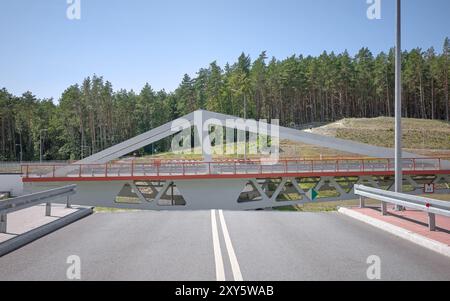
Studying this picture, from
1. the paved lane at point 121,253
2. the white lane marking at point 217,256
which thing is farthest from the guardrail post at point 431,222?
the paved lane at point 121,253

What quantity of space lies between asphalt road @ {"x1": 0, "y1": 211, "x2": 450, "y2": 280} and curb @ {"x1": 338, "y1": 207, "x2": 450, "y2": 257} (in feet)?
0.58

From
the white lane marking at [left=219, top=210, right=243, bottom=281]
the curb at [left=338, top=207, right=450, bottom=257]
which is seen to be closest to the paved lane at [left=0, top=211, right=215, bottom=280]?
the white lane marking at [left=219, top=210, right=243, bottom=281]

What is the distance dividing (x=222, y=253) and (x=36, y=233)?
4.38 meters

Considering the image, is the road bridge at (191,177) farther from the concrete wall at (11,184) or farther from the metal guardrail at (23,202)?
the metal guardrail at (23,202)

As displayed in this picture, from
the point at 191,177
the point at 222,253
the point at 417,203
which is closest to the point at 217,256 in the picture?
the point at 222,253

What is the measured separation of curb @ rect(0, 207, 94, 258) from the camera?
7.19 m

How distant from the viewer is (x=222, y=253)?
6980mm

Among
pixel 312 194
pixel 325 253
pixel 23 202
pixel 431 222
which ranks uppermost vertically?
pixel 23 202

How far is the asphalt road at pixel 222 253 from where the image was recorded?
5.69 metres

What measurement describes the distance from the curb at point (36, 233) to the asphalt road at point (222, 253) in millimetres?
208

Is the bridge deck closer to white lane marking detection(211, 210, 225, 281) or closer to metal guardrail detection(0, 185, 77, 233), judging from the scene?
metal guardrail detection(0, 185, 77, 233)

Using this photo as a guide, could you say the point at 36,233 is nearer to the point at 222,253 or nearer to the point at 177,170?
the point at 222,253
